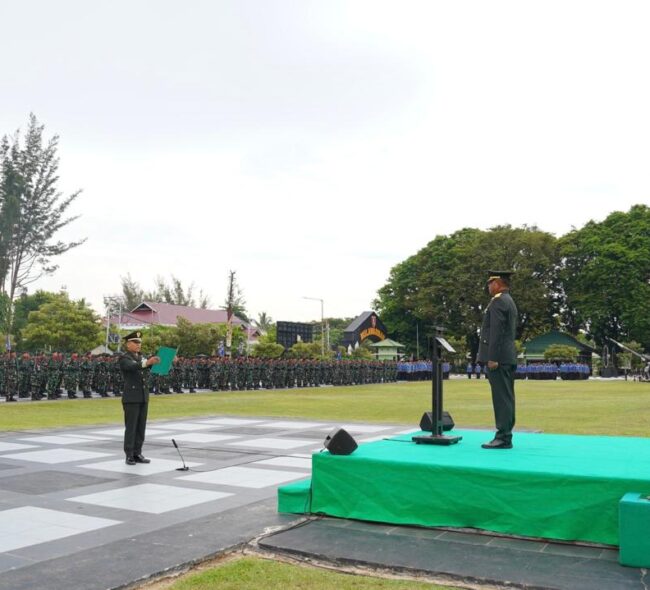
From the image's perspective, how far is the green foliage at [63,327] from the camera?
1647 inches

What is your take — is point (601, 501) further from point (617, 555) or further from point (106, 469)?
point (106, 469)

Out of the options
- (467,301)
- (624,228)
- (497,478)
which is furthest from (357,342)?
(497,478)

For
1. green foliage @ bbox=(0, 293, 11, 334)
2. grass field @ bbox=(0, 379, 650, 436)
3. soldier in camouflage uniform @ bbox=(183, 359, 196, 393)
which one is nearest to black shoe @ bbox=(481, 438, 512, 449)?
grass field @ bbox=(0, 379, 650, 436)

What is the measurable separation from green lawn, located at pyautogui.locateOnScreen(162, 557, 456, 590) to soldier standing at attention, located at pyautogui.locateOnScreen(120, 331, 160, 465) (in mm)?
4176

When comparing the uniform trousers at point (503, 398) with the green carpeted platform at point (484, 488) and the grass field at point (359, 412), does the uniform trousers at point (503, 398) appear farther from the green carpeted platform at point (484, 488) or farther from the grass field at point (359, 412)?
the grass field at point (359, 412)

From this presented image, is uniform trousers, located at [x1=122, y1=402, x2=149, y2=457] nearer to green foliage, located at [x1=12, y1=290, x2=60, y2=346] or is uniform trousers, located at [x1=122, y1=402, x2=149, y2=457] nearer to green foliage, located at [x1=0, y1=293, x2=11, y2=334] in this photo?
green foliage, located at [x1=0, y1=293, x2=11, y2=334]

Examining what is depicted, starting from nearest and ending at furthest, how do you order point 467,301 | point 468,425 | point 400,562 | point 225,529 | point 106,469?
point 400,562, point 225,529, point 106,469, point 468,425, point 467,301

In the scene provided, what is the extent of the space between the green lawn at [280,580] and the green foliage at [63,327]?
4083 cm

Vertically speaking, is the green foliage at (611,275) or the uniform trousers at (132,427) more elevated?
the green foliage at (611,275)

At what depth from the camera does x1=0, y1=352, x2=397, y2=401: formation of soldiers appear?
19.4 metres

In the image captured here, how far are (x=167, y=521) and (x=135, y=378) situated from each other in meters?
3.12

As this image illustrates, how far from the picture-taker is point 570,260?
5050 cm

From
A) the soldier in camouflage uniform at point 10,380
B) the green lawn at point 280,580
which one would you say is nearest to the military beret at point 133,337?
the green lawn at point 280,580

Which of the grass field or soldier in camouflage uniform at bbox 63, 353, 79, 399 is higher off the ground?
soldier in camouflage uniform at bbox 63, 353, 79, 399
